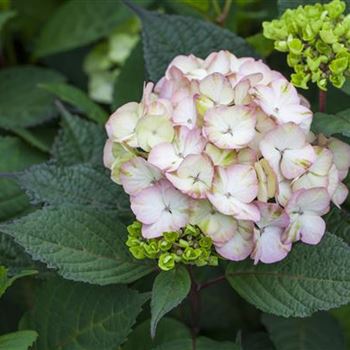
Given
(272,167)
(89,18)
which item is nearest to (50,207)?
(272,167)

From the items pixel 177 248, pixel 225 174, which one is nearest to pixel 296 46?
pixel 225 174

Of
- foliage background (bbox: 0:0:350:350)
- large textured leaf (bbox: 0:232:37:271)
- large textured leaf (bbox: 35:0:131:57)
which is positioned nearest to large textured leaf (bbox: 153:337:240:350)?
foliage background (bbox: 0:0:350:350)

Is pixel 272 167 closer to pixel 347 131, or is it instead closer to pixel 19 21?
pixel 347 131

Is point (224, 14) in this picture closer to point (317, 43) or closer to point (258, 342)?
point (317, 43)

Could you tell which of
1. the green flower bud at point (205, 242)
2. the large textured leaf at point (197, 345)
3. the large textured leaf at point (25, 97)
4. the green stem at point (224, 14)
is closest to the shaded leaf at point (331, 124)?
the green flower bud at point (205, 242)

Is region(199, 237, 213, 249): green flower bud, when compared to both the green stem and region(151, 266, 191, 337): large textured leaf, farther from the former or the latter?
the green stem

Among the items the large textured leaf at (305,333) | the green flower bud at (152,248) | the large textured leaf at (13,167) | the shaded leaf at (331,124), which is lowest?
the large textured leaf at (305,333)

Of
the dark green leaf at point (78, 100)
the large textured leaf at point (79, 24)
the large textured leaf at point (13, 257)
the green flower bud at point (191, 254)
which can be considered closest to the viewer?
the green flower bud at point (191, 254)

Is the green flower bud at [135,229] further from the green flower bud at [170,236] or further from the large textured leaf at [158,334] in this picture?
the large textured leaf at [158,334]
